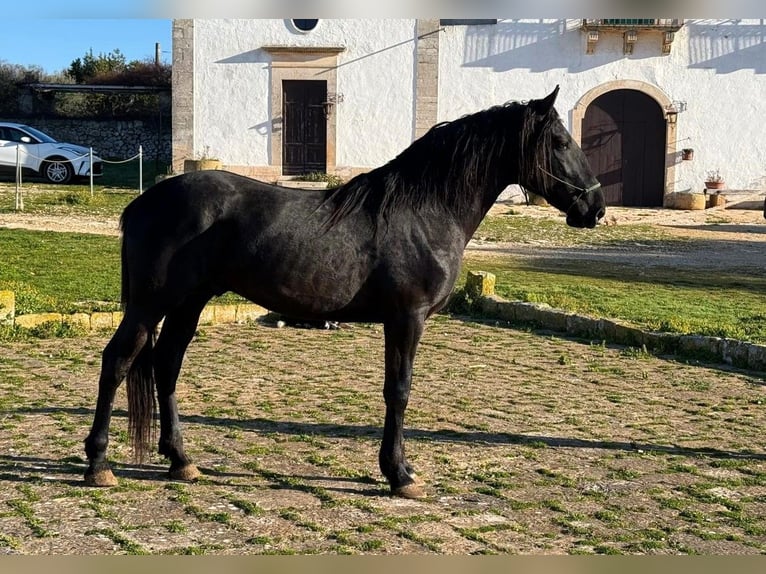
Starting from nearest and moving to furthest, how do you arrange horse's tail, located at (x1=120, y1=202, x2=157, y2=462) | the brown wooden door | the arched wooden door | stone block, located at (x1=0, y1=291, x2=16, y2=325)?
horse's tail, located at (x1=120, y1=202, x2=157, y2=462) < stone block, located at (x1=0, y1=291, x2=16, y2=325) < the arched wooden door < the brown wooden door

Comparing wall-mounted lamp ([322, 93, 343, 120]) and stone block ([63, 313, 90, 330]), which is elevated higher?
wall-mounted lamp ([322, 93, 343, 120])

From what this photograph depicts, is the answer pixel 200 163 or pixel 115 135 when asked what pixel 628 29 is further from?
pixel 115 135

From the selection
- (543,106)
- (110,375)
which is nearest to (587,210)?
(543,106)

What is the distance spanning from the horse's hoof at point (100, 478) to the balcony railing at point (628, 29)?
25.3 m

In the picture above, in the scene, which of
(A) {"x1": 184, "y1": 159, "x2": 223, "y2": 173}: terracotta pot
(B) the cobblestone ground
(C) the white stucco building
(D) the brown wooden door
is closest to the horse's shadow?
(B) the cobblestone ground

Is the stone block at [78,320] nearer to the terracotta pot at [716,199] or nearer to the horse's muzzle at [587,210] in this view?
the horse's muzzle at [587,210]

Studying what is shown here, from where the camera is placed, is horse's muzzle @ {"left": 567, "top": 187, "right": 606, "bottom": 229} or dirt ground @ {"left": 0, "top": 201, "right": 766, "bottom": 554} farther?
horse's muzzle @ {"left": 567, "top": 187, "right": 606, "bottom": 229}

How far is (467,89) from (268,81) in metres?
5.49

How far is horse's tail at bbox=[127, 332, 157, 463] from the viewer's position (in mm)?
6059

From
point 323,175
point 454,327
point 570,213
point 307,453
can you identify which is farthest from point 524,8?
point 323,175

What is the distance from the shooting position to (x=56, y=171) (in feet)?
94.6

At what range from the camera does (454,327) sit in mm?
11852

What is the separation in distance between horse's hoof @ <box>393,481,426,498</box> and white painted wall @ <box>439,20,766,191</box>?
24519 millimetres

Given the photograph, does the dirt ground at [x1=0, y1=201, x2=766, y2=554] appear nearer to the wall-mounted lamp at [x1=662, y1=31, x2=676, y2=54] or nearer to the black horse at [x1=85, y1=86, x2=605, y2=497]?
the black horse at [x1=85, y1=86, x2=605, y2=497]
